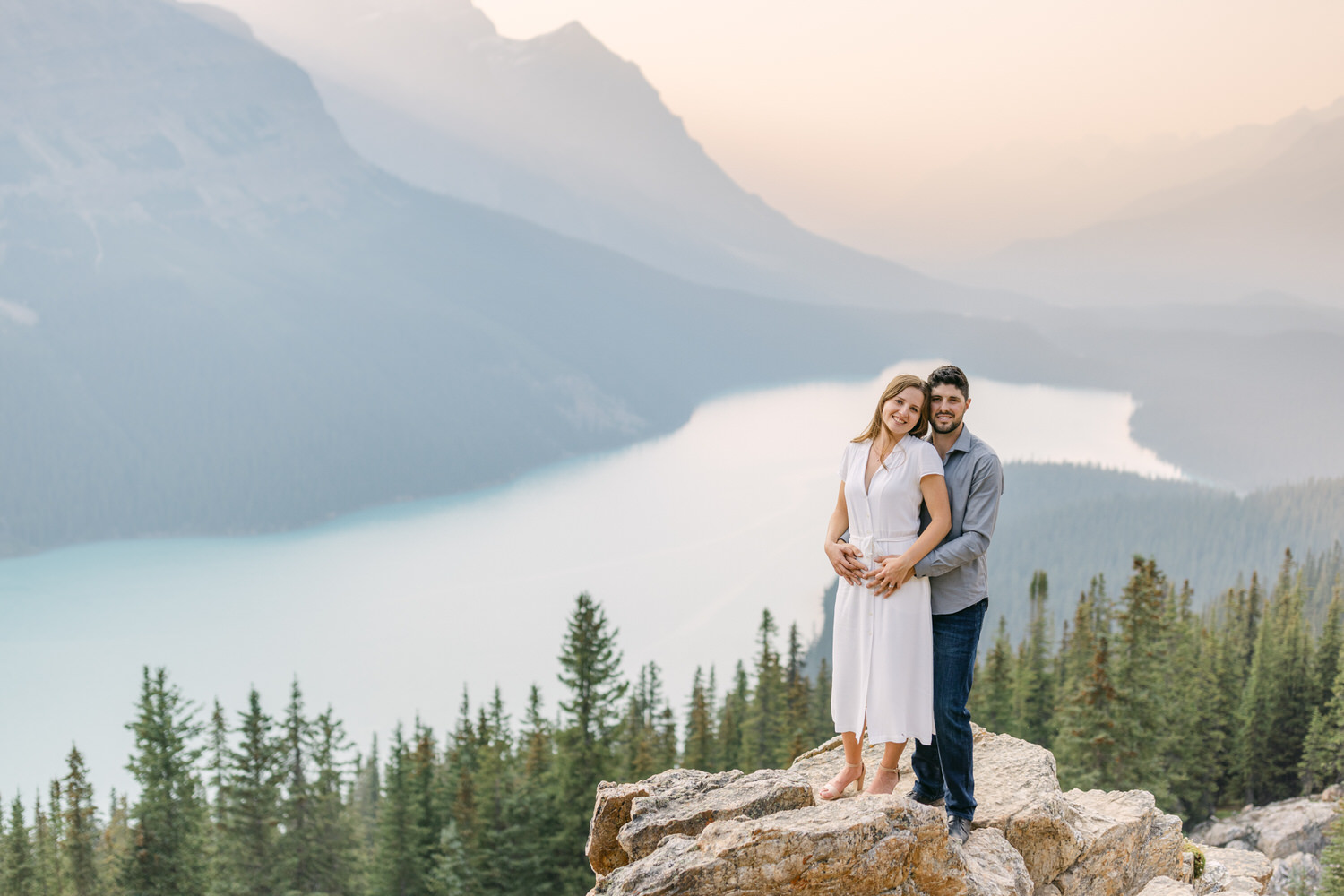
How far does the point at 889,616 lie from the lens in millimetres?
6359

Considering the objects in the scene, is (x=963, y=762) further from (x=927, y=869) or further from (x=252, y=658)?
(x=252, y=658)

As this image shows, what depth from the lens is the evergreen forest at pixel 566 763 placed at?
3234 centimetres

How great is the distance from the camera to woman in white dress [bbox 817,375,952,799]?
6168 millimetres

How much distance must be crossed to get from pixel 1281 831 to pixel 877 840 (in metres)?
42.6

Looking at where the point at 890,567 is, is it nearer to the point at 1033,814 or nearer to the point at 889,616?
the point at 889,616

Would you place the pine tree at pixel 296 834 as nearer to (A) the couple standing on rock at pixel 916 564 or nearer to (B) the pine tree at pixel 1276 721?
(A) the couple standing on rock at pixel 916 564

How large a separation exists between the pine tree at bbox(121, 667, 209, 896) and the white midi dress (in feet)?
117

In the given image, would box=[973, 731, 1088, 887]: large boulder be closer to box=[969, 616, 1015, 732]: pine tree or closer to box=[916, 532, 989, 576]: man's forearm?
box=[916, 532, 989, 576]: man's forearm

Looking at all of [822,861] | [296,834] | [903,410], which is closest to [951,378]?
[903,410]

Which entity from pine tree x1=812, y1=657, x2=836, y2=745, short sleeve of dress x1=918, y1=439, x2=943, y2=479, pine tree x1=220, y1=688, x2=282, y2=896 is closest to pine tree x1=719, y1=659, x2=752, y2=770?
pine tree x1=812, y1=657, x2=836, y2=745

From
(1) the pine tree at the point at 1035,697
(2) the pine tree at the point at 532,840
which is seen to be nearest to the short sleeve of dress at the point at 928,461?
(2) the pine tree at the point at 532,840

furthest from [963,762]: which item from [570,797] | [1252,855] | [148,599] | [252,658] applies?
[148,599]

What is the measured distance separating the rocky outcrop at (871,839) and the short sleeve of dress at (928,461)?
2.58m

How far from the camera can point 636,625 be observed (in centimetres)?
14650
